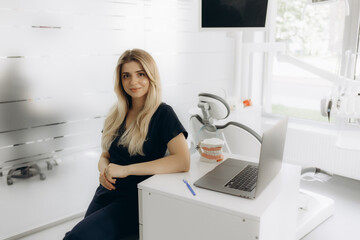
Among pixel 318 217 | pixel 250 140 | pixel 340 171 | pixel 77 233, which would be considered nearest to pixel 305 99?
pixel 340 171

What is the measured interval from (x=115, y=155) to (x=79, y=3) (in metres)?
1.18

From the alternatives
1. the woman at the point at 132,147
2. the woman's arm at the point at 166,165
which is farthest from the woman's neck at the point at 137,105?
the woman's arm at the point at 166,165

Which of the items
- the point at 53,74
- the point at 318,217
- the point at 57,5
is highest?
the point at 57,5

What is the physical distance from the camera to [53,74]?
7.63ft

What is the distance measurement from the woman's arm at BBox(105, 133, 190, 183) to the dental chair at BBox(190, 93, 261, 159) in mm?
493

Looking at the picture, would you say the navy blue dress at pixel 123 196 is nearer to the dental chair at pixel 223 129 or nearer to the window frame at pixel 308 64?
the dental chair at pixel 223 129

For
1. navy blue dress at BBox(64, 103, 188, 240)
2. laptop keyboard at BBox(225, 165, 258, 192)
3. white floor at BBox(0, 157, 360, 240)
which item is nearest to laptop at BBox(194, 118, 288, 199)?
laptop keyboard at BBox(225, 165, 258, 192)

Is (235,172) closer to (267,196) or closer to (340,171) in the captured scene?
(267,196)

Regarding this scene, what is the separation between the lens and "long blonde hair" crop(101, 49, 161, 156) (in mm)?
1676

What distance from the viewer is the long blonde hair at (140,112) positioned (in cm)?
168

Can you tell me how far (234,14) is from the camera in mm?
2584

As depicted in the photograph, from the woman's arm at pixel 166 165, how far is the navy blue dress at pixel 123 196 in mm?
48

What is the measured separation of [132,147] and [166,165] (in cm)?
19

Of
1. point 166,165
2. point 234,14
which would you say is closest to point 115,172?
point 166,165
